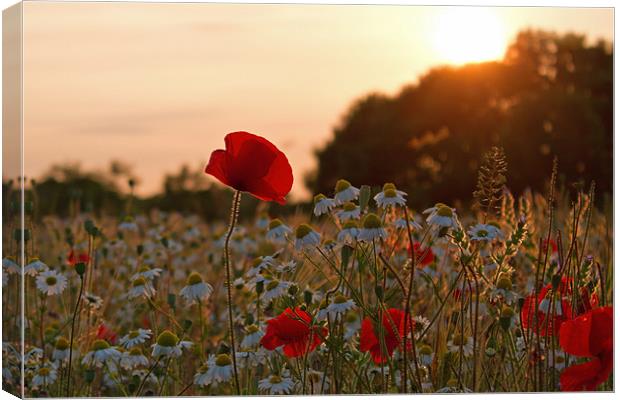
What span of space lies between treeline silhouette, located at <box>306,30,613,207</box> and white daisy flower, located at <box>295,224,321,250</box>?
3.35m

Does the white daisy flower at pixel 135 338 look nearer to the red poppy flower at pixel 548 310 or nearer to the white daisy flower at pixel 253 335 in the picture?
the white daisy flower at pixel 253 335

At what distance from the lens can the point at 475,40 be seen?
447 centimetres

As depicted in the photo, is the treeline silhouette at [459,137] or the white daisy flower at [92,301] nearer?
the white daisy flower at [92,301]

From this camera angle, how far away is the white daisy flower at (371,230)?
11.4 feet

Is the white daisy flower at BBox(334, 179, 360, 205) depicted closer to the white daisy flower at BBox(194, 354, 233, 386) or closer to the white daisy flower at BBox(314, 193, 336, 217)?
the white daisy flower at BBox(314, 193, 336, 217)

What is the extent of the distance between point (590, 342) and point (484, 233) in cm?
53

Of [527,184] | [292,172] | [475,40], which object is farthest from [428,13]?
[527,184]

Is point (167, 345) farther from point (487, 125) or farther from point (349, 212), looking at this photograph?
point (487, 125)

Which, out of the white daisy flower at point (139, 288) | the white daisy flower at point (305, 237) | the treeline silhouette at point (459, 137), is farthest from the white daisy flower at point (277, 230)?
the treeline silhouette at point (459, 137)

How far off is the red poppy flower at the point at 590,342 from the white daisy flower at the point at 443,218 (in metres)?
0.52

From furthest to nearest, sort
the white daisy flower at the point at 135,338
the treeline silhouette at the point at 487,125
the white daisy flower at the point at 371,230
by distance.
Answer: the treeline silhouette at the point at 487,125 < the white daisy flower at the point at 135,338 < the white daisy flower at the point at 371,230

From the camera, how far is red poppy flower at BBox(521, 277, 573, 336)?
3.82 metres

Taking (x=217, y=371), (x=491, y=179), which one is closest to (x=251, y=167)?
(x=217, y=371)

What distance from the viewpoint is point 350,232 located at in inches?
138
